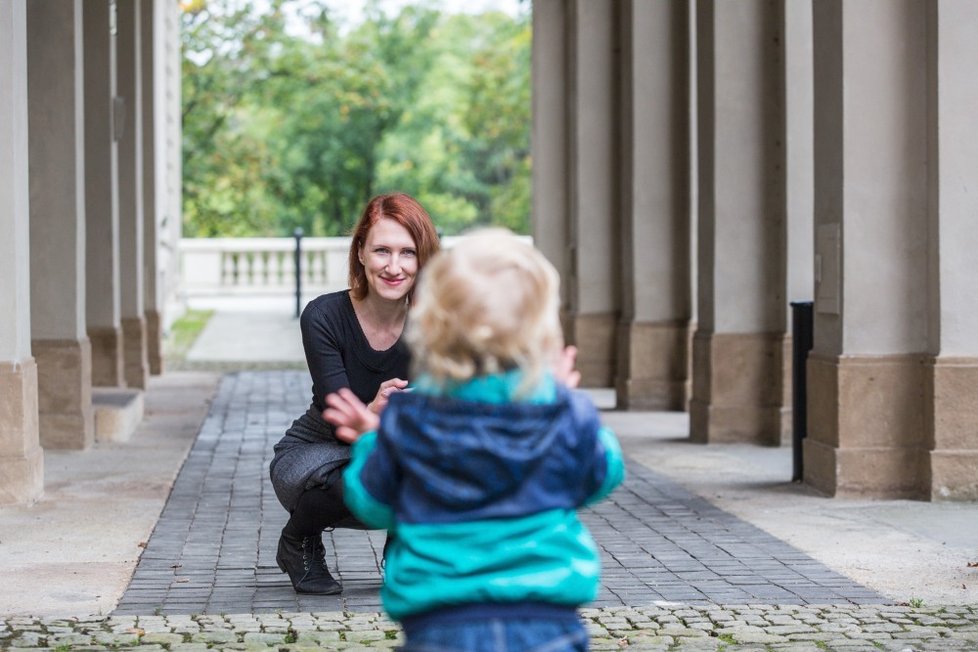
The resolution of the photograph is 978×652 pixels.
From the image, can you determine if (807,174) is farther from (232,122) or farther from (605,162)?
(232,122)

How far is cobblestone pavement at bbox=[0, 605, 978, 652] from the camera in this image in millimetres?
5773

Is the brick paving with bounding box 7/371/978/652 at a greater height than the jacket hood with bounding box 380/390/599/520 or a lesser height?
lesser

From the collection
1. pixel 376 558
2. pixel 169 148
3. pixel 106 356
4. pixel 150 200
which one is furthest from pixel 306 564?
pixel 169 148

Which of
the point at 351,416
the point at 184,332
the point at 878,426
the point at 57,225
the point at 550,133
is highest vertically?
the point at 550,133

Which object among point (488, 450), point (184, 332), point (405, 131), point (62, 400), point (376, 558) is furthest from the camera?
point (405, 131)

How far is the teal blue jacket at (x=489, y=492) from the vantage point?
318 cm

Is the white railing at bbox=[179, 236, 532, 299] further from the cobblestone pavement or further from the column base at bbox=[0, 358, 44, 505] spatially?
the cobblestone pavement

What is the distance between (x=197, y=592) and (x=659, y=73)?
991 centimetres

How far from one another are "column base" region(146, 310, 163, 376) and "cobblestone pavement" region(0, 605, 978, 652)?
1410 cm

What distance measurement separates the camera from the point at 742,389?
42.1 feet

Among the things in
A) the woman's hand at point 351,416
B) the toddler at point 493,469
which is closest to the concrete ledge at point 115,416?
the woman's hand at point 351,416

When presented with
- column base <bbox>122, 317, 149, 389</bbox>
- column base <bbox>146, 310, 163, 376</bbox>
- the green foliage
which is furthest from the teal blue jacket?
the green foliage

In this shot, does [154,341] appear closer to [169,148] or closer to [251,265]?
[169,148]

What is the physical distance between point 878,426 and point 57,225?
20.2 feet
